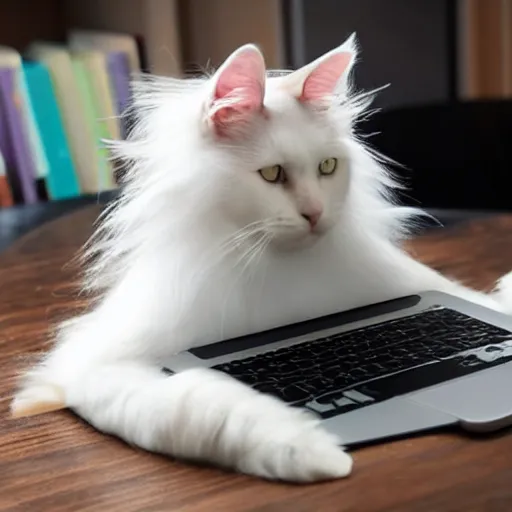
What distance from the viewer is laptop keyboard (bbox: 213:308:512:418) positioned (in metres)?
0.86

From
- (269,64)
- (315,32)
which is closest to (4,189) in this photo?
(269,64)

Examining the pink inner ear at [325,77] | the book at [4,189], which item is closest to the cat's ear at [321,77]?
the pink inner ear at [325,77]

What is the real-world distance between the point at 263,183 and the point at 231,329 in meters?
0.16

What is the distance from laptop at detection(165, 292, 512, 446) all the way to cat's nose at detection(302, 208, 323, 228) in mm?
124

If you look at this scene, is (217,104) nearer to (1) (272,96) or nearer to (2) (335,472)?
(1) (272,96)

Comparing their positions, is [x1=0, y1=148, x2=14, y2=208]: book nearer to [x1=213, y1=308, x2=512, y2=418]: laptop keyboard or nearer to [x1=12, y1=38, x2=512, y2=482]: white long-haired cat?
[x1=12, y1=38, x2=512, y2=482]: white long-haired cat

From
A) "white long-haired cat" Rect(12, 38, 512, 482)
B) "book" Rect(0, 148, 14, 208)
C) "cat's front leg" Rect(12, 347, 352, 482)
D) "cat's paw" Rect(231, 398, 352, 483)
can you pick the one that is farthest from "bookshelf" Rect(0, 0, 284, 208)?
"cat's paw" Rect(231, 398, 352, 483)

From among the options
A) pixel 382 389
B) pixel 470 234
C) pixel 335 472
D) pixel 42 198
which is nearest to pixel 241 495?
pixel 335 472

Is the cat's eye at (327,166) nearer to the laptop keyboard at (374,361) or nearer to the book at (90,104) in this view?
the laptop keyboard at (374,361)

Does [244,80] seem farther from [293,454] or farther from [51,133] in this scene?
[51,133]

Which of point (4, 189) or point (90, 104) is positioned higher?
point (90, 104)

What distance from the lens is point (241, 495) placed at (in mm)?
731

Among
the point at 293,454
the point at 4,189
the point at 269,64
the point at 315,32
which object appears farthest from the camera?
the point at 315,32

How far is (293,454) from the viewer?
2.44 feet
